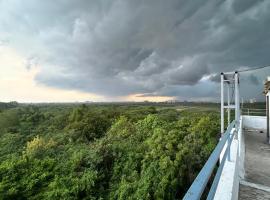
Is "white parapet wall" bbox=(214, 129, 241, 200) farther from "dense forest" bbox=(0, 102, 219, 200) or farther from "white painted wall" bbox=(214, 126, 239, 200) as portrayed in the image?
"dense forest" bbox=(0, 102, 219, 200)

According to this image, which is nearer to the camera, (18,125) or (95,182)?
(95,182)

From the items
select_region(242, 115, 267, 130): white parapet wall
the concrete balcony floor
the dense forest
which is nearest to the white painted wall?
the concrete balcony floor

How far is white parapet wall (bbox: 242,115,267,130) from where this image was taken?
1007 centimetres

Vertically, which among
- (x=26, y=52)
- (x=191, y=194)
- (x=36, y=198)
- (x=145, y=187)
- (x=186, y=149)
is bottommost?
(x=36, y=198)

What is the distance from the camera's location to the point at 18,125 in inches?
1375

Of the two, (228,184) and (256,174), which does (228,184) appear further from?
(256,174)

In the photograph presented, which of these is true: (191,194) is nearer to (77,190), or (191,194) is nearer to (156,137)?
(77,190)

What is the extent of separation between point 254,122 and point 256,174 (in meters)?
7.59

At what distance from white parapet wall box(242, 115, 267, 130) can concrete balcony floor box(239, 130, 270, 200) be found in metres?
4.09

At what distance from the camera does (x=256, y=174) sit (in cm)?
380

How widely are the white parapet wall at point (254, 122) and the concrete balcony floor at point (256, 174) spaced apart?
4085 mm

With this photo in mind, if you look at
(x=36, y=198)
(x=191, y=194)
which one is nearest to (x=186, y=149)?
(x=36, y=198)

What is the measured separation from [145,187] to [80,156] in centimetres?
503

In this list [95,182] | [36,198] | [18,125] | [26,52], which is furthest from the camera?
[18,125]
